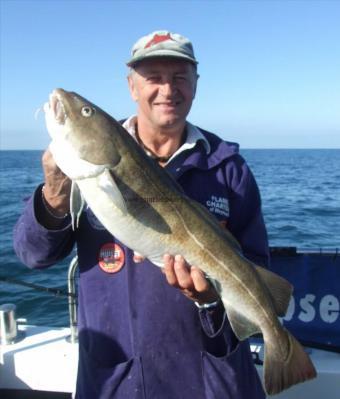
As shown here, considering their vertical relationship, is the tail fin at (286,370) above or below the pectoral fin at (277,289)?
below

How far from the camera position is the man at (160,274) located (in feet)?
8.87

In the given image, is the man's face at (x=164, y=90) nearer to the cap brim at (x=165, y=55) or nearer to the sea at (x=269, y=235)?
the cap brim at (x=165, y=55)

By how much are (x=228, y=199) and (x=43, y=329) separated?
9.04 feet

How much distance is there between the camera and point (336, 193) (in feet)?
78.1

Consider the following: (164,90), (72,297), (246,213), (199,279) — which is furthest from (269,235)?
(199,279)

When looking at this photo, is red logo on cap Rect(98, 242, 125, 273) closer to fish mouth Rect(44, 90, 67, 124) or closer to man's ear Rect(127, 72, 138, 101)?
fish mouth Rect(44, 90, 67, 124)

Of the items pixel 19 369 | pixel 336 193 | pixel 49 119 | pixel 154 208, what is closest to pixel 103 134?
pixel 49 119

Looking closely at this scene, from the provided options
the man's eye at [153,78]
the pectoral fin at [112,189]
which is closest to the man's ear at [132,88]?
the man's eye at [153,78]

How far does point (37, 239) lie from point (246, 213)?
4.56 ft

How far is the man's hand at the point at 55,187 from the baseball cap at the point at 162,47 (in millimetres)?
937

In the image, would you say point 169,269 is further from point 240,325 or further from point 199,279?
point 240,325

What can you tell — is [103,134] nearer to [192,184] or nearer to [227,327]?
[192,184]

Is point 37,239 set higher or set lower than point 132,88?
lower

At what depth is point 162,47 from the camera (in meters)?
2.91
